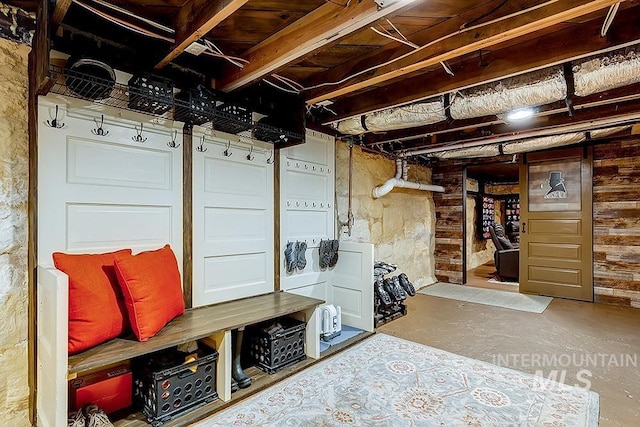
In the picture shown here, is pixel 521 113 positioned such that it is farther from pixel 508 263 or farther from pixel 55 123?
pixel 508 263

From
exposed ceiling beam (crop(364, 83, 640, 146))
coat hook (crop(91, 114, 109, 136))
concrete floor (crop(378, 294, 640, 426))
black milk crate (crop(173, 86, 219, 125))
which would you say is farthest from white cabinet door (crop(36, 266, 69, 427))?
exposed ceiling beam (crop(364, 83, 640, 146))

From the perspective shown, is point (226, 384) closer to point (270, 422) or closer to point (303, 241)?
point (270, 422)

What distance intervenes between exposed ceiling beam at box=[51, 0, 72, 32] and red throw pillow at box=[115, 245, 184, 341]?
1.25 meters

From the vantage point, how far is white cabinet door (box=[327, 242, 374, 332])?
3324 millimetres

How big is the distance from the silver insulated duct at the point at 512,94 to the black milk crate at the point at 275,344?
227 cm

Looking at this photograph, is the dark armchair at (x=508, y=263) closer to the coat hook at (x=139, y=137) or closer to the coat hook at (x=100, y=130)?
the coat hook at (x=139, y=137)

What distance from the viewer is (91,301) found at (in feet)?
5.57

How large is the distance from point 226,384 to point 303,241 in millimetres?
1556

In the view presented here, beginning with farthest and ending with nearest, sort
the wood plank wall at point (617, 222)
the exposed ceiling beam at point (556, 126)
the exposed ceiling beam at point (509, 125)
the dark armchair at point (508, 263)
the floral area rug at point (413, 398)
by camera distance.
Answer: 1. the dark armchair at point (508, 263)
2. the wood plank wall at point (617, 222)
3. the exposed ceiling beam at point (556, 126)
4. the exposed ceiling beam at point (509, 125)
5. the floral area rug at point (413, 398)

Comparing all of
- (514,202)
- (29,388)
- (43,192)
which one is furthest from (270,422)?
(514,202)

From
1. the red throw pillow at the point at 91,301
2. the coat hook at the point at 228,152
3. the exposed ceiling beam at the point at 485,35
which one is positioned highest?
the exposed ceiling beam at the point at 485,35

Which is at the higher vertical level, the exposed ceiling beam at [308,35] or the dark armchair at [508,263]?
the exposed ceiling beam at [308,35]

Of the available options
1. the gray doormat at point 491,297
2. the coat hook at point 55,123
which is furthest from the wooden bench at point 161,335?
the gray doormat at point 491,297

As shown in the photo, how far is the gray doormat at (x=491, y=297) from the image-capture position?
4305 mm
